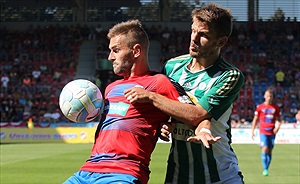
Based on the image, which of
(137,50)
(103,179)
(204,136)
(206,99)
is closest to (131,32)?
(137,50)

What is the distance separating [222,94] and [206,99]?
0.47 ft

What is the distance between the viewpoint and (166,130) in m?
4.44

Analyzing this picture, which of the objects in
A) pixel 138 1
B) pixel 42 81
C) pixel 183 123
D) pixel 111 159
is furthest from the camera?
pixel 138 1

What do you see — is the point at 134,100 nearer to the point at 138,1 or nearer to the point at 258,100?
the point at 258,100

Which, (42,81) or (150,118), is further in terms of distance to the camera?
(42,81)

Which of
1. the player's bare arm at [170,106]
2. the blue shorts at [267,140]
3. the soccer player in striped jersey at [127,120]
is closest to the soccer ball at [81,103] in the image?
the soccer player in striped jersey at [127,120]

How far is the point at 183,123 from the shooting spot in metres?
4.70

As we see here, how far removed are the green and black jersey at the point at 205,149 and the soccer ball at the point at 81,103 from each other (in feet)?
2.35

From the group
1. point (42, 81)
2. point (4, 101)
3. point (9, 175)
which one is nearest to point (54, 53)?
point (42, 81)

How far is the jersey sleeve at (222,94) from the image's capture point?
4.51 metres

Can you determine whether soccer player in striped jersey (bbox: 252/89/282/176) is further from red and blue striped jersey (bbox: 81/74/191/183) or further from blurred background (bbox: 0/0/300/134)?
blurred background (bbox: 0/0/300/134)

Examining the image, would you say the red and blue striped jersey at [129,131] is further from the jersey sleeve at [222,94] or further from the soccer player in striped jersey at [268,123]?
the soccer player in striped jersey at [268,123]


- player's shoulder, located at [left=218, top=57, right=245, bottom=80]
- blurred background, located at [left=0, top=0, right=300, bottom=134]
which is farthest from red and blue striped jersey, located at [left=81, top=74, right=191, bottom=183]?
blurred background, located at [left=0, top=0, right=300, bottom=134]

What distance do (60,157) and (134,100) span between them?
50.2 ft
